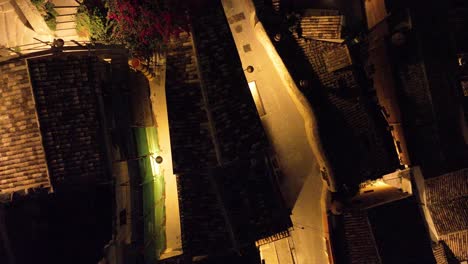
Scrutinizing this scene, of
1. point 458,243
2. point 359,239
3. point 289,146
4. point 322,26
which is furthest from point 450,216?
point 322,26

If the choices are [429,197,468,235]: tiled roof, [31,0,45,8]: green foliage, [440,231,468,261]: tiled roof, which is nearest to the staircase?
[31,0,45,8]: green foliage

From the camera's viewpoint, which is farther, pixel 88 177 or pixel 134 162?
pixel 134 162

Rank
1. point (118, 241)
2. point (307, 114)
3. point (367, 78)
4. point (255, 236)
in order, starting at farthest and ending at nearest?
point (367, 78) → point (307, 114) → point (255, 236) → point (118, 241)

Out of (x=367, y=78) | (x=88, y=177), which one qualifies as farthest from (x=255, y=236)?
(x=367, y=78)

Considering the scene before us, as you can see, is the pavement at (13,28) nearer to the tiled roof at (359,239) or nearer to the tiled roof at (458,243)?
the tiled roof at (359,239)

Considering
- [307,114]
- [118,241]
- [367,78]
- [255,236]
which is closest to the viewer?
[118,241]

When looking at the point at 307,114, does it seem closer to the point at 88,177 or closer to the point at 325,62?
the point at 325,62

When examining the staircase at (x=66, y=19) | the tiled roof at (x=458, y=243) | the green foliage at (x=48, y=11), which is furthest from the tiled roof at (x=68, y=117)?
the tiled roof at (x=458, y=243)
